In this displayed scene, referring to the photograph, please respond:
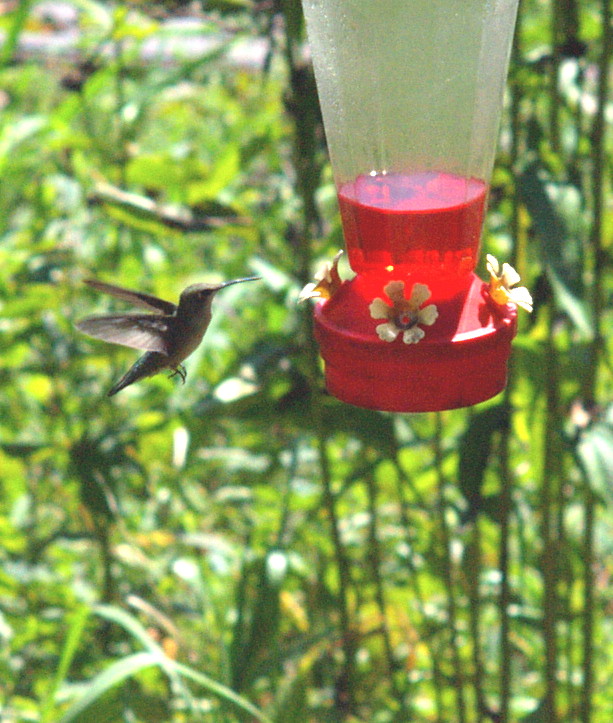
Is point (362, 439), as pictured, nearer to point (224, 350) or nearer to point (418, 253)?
point (418, 253)

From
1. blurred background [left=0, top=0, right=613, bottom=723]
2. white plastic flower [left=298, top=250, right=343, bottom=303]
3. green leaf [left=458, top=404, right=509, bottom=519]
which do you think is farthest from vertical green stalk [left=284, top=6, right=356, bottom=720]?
white plastic flower [left=298, top=250, right=343, bottom=303]

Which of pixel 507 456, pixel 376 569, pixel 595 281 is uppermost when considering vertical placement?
pixel 595 281

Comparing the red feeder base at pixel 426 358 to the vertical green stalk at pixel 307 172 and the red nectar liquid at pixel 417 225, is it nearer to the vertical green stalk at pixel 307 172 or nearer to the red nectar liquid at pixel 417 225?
the red nectar liquid at pixel 417 225

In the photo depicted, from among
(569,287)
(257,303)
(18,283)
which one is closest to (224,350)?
(257,303)

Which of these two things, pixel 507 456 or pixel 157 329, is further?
pixel 507 456

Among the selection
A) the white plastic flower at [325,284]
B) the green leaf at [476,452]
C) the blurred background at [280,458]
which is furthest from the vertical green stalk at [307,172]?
the white plastic flower at [325,284]

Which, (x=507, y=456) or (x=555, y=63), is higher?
(x=555, y=63)

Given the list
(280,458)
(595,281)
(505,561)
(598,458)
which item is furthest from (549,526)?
(280,458)

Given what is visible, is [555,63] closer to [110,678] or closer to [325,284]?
[325,284]
